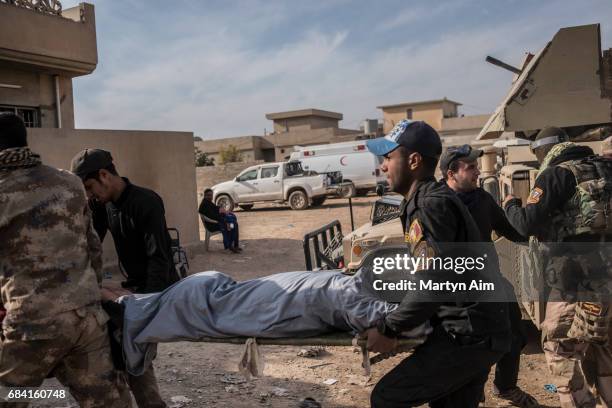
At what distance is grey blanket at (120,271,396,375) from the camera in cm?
262

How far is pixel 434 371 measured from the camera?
2.28 metres

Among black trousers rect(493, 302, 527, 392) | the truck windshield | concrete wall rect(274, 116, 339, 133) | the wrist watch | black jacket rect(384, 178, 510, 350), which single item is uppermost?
concrete wall rect(274, 116, 339, 133)

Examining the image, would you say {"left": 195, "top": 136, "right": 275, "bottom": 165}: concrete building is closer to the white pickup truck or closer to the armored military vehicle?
the white pickup truck

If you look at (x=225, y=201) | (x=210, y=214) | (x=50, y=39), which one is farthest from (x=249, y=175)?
(x=50, y=39)

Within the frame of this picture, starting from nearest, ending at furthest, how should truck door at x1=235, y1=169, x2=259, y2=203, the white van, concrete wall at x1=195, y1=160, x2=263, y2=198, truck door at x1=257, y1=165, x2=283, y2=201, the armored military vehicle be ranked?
the armored military vehicle, truck door at x1=257, y1=165, x2=283, y2=201, truck door at x1=235, y1=169, x2=259, y2=203, the white van, concrete wall at x1=195, y1=160, x2=263, y2=198

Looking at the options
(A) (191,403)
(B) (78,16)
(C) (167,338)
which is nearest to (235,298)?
(C) (167,338)

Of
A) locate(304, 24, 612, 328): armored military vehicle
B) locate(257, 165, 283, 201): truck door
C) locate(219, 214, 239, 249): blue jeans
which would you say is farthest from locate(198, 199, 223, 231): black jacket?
locate(257, 165, 283, 201): truck door

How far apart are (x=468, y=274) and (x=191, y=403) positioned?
→ 270 cm

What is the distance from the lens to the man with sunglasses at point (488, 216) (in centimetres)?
338

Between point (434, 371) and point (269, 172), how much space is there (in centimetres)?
1807

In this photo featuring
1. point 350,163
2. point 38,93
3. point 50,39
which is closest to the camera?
point 50,39

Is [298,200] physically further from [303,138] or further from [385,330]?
[303,138]

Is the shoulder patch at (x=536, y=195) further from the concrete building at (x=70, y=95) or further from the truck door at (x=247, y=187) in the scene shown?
the truck door at (x=247, y=187)

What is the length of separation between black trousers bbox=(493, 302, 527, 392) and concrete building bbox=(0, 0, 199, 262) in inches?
273
